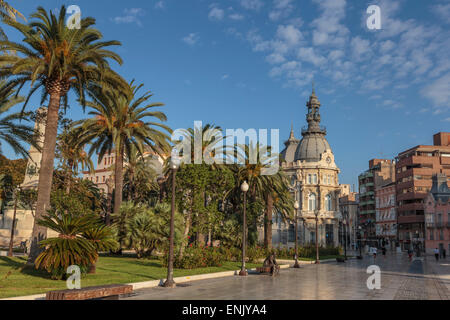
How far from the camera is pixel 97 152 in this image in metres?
33.3

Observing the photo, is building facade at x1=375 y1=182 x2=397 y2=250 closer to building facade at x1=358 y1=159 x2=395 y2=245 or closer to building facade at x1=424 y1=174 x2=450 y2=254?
building facade at x1=358 y1=159 x2=395 y2=245

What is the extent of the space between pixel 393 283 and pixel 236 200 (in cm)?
2070

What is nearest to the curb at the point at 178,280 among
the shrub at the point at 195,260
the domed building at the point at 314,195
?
the shrub at the point at 195,260

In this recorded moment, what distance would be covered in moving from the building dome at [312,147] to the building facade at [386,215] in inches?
684

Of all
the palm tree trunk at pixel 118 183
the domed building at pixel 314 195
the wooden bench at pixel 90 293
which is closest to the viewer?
the wooden bench at pixel 90 293

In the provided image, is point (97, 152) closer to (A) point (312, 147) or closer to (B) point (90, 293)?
(B) point (90, 293)

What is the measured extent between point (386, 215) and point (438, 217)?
82.0 feet

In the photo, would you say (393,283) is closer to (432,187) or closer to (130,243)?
(130,243)

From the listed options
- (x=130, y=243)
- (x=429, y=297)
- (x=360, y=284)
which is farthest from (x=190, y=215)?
(x=429, y=297)

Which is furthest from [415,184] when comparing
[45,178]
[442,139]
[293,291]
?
[45,178]

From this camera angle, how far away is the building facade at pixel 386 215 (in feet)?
289

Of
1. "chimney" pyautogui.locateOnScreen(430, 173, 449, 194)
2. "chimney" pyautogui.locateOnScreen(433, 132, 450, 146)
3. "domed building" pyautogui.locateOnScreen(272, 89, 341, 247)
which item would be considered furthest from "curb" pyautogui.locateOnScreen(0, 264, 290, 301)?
"chimney" pyautogui.locateOnScreen(433, 132, 450, 146)

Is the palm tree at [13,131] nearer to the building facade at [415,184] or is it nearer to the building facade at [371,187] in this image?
the building facade at [415,184]

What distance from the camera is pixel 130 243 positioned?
28609 mm
